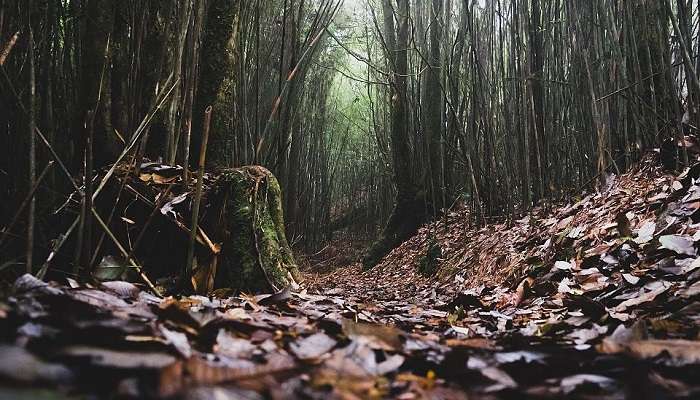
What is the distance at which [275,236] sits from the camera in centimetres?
189

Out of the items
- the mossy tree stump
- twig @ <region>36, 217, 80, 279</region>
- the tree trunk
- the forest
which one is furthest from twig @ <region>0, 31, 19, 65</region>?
the tree trunk

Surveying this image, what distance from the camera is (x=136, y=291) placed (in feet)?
3.37

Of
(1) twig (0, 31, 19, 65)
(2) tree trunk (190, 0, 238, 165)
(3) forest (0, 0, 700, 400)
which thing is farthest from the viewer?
(2) tree trunk (190, 0, 238, 165)

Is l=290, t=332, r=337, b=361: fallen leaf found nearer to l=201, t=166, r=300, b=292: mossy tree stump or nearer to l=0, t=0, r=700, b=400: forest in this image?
l=0, t=0, r=700, b=400: forest

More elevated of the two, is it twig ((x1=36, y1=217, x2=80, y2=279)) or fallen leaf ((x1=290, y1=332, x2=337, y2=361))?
twig ((x1=36, y1=217, x2=80, y2=279))

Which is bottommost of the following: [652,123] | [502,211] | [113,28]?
[502,211]

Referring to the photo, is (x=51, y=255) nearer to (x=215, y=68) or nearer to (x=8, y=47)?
(x=8, y=47)

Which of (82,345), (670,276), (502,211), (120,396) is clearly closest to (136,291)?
(82,345)

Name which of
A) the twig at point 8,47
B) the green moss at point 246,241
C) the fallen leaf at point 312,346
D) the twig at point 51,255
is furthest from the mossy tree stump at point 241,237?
the fallen leaf at point 312,346

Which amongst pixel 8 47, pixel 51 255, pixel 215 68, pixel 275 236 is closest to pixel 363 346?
pixel 51 255

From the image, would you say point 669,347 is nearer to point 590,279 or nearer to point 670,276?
point 670,276

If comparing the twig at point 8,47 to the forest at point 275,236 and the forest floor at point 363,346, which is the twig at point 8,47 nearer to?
the forest at point 275,236

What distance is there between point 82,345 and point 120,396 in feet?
0.42

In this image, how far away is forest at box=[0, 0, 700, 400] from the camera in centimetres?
56
